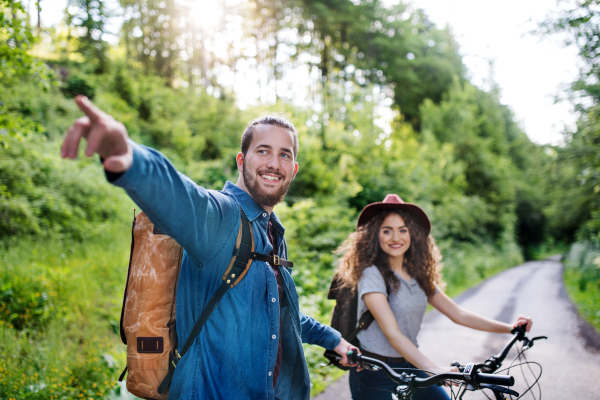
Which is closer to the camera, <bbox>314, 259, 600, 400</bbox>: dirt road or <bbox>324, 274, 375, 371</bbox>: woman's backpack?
<bbox>324, 274, 375, 371</bbox>: woman's backpack

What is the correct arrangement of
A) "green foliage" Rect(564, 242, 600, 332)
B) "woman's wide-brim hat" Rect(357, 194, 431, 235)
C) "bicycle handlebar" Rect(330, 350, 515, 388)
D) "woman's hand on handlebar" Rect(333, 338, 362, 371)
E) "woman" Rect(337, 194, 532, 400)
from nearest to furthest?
"bicycle handlebar" Rect(330, 350, 515, 388) < "woman's hand on handlebar" Rect(333, 338, 362, 371) < "woman" Rect(337, 194, 532, 400) < "woman's wide-brim hat" Rect(357, 194, 431, 235) < "green foliage" Rect(564, 242, 600, 332)

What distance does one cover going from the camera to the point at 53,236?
23.9 feet

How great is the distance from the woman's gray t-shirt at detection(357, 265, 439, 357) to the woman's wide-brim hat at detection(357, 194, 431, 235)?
473 millimetres

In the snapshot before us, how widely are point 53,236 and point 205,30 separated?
18160 millimetres

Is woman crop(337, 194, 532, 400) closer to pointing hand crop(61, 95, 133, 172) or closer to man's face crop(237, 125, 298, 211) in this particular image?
man's face crop(237, 125, 298, 211)

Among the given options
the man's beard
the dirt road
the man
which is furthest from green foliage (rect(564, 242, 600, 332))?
the man's beard

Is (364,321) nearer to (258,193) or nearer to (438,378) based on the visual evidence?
(438,378)

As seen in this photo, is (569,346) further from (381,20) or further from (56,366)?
(381,20)

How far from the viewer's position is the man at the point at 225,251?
102 cm

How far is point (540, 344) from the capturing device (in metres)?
6.33

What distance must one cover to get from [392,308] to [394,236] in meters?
0.53

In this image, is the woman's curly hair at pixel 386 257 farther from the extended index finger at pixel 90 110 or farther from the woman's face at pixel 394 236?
the extended index finger at pixel 90 110

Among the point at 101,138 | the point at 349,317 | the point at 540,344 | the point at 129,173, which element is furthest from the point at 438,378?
the point at 540,344

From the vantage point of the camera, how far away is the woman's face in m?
2.69
